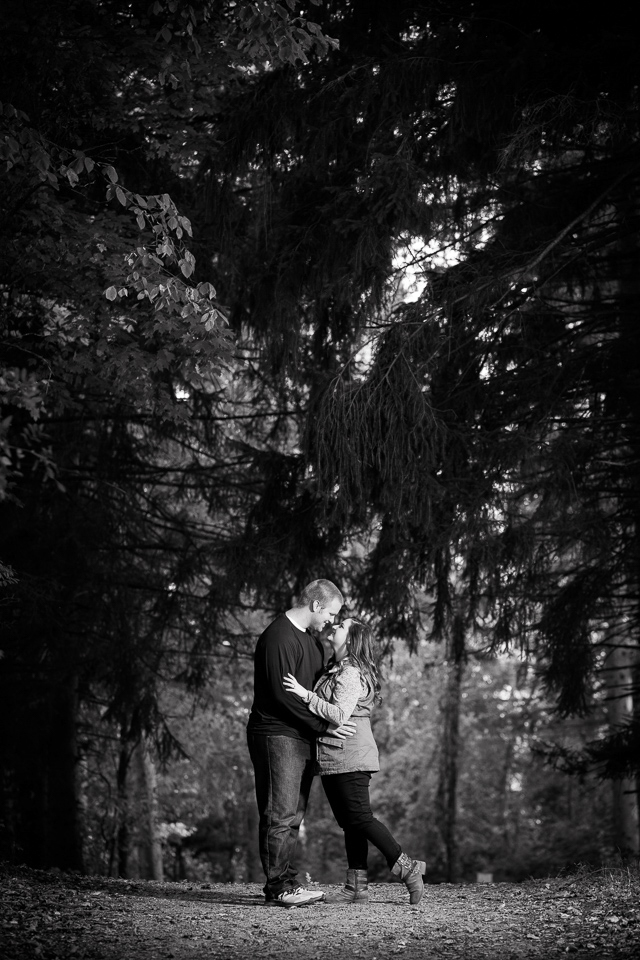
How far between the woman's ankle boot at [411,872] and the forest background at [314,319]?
8.37 feet

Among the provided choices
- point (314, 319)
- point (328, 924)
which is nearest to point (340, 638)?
point (328, 924)

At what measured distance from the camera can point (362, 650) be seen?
5.38m

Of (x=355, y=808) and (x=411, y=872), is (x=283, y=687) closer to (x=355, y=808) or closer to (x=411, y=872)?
(x=355, y=808)

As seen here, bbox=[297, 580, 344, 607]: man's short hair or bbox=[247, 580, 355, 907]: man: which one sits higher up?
bbox=[297, 580, 344, 607]: man's short hair

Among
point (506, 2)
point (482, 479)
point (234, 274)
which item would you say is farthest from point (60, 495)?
point (506, 2)

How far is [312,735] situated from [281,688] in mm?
391

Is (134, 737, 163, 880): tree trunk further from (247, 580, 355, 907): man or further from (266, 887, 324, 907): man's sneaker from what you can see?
(247, 580, 355, 907): man

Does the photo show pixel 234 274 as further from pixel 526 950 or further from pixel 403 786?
pixel 403 786

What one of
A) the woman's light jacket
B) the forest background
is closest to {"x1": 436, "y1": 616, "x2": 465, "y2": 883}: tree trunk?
the forest background

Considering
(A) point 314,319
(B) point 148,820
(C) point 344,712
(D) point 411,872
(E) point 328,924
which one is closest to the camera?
(E) point 328,924

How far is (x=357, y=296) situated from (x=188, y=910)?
4.48m

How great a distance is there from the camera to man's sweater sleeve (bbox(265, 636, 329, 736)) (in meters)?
5.30

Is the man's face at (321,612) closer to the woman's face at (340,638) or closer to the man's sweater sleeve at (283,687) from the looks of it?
the woman's face at (340,638)

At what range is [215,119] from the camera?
7945 millimetres
